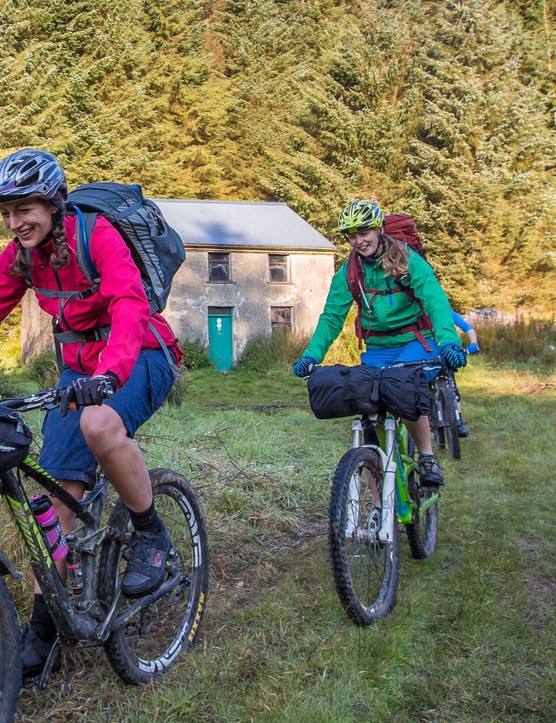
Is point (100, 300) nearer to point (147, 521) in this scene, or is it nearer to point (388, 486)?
point (147, 521)

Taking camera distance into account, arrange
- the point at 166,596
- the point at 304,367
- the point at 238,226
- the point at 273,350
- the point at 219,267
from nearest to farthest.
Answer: the point at 166,596, the point at 304,367, the point at 273,350, the point at 219,267, the point at 238,226

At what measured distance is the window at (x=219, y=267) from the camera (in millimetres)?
28844

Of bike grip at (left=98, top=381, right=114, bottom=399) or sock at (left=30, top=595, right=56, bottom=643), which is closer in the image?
bike grip at (left=98, top=381, right=114, bottom=399)

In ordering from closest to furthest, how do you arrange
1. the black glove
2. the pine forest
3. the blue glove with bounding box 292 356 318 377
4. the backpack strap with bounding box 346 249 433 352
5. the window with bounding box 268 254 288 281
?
the black glove, the blue glove with bounding box 292 356 318 377, the backpack strap with bounding box 346 249 433 352, the window with bounding box 268 254 288 281, the pine forest

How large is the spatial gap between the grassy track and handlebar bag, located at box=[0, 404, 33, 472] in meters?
1.06

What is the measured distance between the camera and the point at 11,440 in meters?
2.51

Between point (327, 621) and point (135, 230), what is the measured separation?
211cm

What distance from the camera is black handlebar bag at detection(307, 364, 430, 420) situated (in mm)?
4066

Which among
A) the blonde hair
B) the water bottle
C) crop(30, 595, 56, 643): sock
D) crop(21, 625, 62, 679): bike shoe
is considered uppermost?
the blonde hair

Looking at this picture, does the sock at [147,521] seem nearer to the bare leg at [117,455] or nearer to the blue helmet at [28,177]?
the bare leg at [117,455]

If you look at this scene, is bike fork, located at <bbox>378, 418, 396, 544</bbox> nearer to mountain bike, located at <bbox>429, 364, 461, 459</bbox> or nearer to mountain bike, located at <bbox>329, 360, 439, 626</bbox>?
mountain bike, located at <bbox>329, 360, 439, 626</bbox>

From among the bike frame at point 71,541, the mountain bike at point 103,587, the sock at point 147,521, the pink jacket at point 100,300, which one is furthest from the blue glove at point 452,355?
the bike frame at point 71,541

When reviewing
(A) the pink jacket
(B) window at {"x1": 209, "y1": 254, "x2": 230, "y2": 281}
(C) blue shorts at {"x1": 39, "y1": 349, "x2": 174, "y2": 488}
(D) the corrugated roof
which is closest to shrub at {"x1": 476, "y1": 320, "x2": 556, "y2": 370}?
(D) the corrugated roof

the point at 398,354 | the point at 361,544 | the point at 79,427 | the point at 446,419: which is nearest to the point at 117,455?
the point at 79,427
